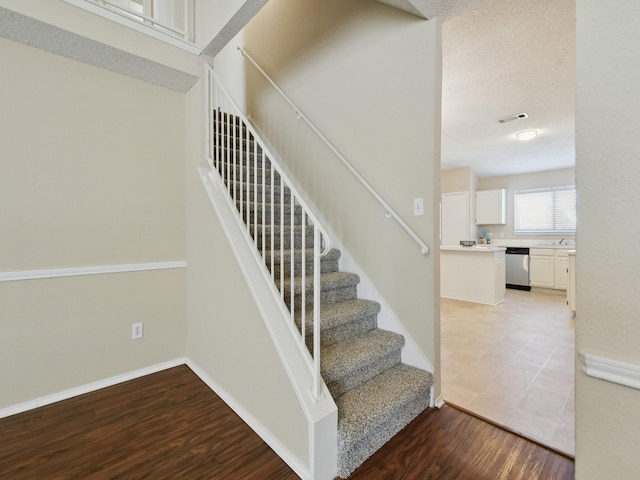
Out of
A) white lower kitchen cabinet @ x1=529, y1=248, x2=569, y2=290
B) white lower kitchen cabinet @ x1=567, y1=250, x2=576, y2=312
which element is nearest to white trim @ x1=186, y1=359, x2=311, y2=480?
white lower kitchen cabinet @ x1=567, y1=250, x2=576, y2=312

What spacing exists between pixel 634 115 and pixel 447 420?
1.77 m

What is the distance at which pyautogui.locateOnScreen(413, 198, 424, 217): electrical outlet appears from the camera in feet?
6.42

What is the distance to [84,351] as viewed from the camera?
2.14m

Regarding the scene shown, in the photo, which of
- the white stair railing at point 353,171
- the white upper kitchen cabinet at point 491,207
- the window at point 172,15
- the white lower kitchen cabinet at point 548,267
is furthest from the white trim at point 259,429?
the white upper kitchen cabinet at point 491,207

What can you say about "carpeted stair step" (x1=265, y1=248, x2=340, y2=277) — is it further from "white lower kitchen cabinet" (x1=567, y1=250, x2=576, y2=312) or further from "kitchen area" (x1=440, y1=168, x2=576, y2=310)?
"white lower kitchen cabinet" (x1=567, y1=250, x2=576, y2=312)

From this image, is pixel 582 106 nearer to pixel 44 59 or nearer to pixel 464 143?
pixel 44 59

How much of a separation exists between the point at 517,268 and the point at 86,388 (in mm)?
7159

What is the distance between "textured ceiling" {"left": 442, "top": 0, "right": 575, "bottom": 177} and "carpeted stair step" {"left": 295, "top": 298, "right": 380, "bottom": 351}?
7.16ft

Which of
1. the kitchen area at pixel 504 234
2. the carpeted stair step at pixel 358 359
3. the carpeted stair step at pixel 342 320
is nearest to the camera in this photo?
the carpeted stair step at pixel 358 359

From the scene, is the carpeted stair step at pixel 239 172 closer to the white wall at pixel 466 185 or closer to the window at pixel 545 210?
the white wall at pixel 466 185

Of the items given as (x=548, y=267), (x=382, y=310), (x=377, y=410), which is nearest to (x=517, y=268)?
(x=548, y=267)

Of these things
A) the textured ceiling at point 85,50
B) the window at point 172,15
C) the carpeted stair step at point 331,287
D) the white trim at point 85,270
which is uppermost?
the window at point 172,15

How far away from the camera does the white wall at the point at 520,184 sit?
19.7ft

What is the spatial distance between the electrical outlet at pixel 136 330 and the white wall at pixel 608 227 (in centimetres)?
273
